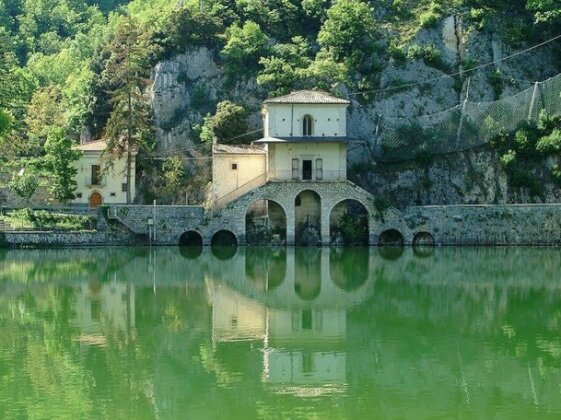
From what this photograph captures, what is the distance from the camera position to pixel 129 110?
208 ft

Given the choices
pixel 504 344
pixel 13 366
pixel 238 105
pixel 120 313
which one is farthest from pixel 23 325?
pixel 238 105

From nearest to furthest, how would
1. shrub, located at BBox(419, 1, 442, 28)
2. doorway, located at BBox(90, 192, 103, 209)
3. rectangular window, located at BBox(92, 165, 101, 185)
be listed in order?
rectangular window, located at BBox(92, 165, 101, 185) → doorway, located at BBox(90, 192, 103, 209) → shrub, located at BBox(419, 1, 442, 28)

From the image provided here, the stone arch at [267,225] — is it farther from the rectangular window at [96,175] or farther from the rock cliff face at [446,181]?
the rectangular window at [96,175]

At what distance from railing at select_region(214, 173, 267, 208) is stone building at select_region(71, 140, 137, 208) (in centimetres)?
773

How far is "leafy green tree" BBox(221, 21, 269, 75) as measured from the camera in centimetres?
7112

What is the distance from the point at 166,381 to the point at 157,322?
28.1ft

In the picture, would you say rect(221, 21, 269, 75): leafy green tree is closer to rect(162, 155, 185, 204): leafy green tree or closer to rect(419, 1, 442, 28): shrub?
rect(162, 155, 185, 204): leafy green tree

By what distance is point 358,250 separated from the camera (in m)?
57.3

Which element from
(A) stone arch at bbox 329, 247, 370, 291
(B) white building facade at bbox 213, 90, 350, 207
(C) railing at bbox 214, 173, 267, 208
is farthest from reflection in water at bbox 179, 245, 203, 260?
(A) stone arch at bbox 329, 247, 370, 291

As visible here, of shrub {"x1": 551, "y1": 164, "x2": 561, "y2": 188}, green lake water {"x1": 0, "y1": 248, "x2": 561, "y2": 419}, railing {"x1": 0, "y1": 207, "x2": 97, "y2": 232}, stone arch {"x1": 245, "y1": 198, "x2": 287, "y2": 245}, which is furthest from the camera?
shrub {"x1": 551, "y1": 164, "x2": 561, "y2": 188}

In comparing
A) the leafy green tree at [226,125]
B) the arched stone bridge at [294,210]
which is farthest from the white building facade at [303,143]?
the leafy green tree at [226,125]

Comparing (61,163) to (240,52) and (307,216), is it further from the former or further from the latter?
(307,216)

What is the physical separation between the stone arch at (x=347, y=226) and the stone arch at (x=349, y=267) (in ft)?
5.57

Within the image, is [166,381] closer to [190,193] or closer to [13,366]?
[13,366]
